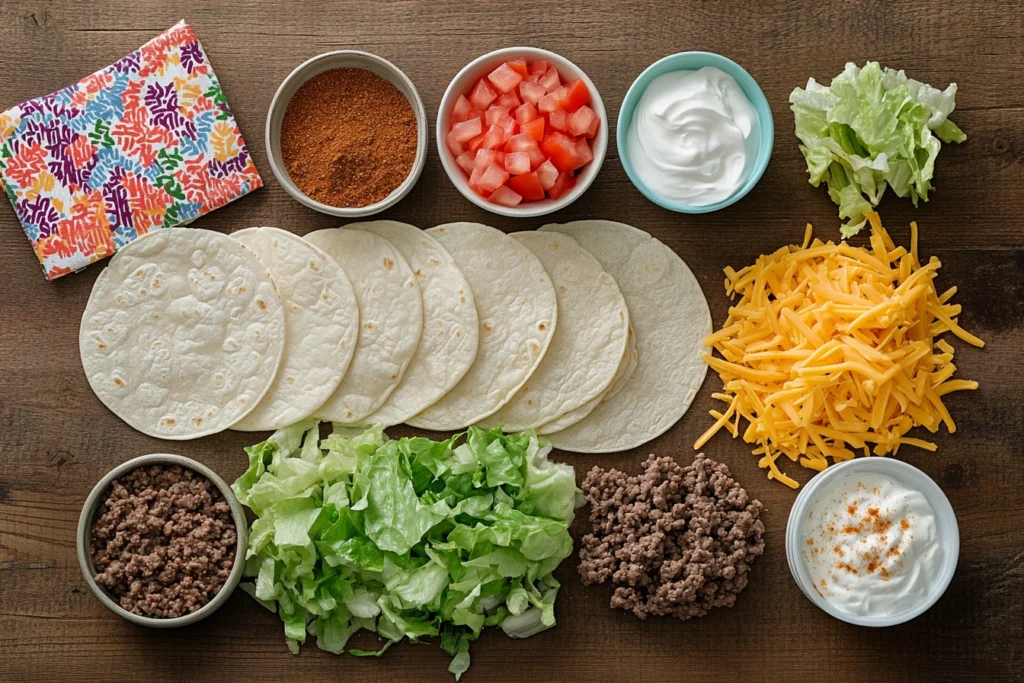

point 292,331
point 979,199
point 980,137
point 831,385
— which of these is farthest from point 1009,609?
point 292,331

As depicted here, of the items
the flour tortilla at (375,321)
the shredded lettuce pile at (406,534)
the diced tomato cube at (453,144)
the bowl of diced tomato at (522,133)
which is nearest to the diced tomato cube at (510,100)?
the bowl of diced tomato at (522,133)

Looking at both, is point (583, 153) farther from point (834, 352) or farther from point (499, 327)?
point (834, 352)

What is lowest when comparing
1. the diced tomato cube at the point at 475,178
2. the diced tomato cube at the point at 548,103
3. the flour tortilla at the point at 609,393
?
the flour tortilla at the point at 609,393

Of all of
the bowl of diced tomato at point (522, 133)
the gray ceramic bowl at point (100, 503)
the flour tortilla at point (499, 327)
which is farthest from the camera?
the flour tortilla at point (499, 327)

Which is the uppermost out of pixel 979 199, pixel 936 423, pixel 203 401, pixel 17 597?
pixel 979 199

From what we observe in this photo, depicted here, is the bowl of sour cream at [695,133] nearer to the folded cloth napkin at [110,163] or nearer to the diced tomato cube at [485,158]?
the diced tomato cube at [485,158]

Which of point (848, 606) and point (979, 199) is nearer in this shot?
point (848, 606)

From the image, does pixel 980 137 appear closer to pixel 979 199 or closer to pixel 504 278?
pixel 979 199
